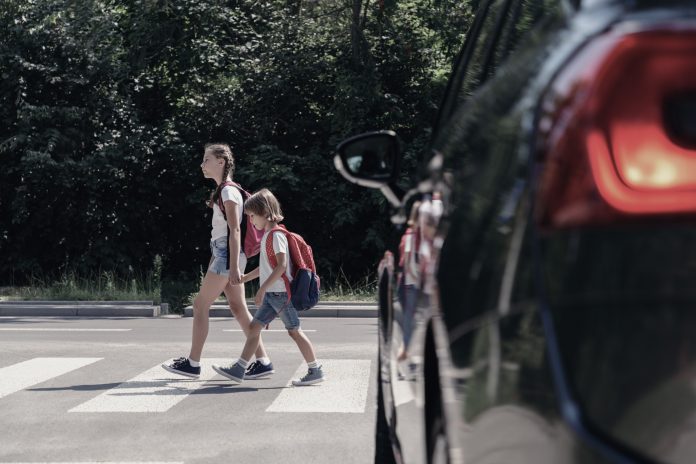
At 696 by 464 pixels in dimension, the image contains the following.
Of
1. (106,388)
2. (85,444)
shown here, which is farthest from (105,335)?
(85,444)

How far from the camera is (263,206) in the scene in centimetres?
878

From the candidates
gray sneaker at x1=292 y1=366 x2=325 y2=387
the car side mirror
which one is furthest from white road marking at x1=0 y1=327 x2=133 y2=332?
the car side mirror

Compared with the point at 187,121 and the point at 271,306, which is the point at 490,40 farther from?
the point at 187,121

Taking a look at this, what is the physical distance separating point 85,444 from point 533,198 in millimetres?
4925

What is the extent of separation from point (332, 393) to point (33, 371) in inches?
107

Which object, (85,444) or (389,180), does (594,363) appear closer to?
(389,180)

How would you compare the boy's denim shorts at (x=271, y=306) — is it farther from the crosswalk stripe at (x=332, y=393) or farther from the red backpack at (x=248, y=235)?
the crosswalk stripe at (x=332, y=393)

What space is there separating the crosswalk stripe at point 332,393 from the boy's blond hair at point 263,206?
1.23 meters

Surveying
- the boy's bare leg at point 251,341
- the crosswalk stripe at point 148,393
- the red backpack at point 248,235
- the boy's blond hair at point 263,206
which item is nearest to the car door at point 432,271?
the crosswalk stripe at point 148,393

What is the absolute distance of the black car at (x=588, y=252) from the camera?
1477mm

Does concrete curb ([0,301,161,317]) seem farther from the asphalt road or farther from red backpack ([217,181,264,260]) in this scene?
red backpack ([217,181,264,260])

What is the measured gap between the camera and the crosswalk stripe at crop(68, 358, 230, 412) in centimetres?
752

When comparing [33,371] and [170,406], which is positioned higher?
[33,371]

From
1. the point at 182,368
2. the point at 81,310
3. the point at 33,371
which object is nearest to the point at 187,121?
the point at 81,310
